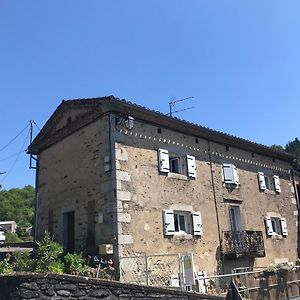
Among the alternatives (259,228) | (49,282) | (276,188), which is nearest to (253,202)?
(259,228)

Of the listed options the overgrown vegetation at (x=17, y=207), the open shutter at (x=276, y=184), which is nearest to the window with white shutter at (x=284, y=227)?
the open shutter at (x=276, y=184)

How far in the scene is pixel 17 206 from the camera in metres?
69.2

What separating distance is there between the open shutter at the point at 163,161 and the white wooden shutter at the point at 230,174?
361 centimetres

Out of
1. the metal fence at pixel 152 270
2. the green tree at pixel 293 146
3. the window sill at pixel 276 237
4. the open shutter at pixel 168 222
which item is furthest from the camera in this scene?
the green tree at pixel 293 146

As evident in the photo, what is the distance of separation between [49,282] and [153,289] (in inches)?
85.9

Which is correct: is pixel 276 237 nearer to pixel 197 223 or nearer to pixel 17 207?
pixel 197 223

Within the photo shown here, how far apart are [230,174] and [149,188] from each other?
197 inches

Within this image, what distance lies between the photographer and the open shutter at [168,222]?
1398cm

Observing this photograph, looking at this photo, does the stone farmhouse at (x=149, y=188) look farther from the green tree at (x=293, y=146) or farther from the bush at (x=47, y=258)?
the green tree at (x=293, y=146)

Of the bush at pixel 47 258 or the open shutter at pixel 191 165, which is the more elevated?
the open shutter at pixel 191 165

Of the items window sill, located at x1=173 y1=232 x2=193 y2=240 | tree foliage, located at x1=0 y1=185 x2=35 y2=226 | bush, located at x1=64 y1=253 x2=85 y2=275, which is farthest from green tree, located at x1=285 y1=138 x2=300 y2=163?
bush, located at x1=64 y1=253 x2=85 y2=275

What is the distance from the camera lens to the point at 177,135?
A: 15.8 metres

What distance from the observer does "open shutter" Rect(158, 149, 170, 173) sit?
577 inches

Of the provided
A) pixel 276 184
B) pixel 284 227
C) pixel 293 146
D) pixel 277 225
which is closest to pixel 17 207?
pixel 293 146
